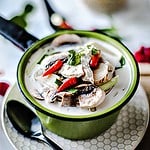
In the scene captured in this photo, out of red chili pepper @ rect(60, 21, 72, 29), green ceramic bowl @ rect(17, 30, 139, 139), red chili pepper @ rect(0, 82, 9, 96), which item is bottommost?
red chili pepper @ rect(0, 82, 9, 96)

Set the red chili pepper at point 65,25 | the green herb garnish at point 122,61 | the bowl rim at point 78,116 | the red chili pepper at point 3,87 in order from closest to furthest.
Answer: the bowl rim at point 78,116 < the green herb garnish at point 122,61 < the red chili pepper at point 3,87 < the red chili pepper at point 65,25

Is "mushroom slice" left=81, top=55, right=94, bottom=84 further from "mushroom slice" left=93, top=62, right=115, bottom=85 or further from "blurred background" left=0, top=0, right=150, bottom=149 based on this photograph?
"blurred background" left=0, top=0, right=150, bottom=149

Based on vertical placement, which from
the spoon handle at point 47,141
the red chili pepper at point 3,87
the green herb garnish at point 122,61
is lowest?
the spoon handle at point 47,141

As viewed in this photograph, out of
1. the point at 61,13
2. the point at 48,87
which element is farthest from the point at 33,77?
the point at 61,13

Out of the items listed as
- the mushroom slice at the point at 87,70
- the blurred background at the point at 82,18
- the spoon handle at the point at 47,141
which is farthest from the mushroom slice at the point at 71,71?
the blurred background at the point at 82,18

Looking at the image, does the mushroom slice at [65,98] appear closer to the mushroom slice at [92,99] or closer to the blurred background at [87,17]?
the mushroom slice at [92,99]

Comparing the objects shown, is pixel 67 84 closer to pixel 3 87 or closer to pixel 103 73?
pixel 103 73

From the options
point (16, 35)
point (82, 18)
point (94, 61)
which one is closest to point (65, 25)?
point (82, 18)

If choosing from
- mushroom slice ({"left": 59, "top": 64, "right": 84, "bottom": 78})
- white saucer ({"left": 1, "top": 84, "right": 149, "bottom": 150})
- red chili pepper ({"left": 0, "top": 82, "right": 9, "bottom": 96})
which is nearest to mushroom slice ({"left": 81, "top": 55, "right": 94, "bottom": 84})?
mushroom slice ({"left": 59, "top": 64, "right": 84, "bottom": 78})
